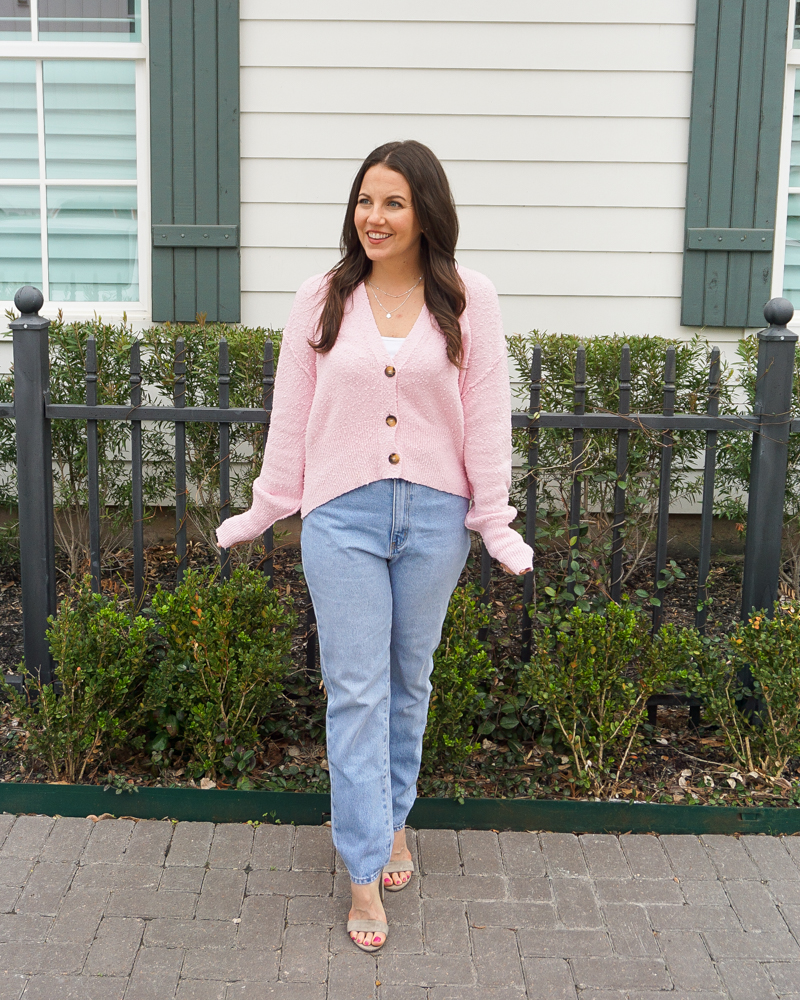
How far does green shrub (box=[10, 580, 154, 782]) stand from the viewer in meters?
3.14

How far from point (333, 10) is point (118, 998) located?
4.46 metres

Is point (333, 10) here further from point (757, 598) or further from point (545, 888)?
point (545, 888)

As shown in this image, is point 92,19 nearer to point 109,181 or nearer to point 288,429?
point 109,181

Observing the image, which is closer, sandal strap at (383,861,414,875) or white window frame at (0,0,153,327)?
sandal strap at (383,861,414,875)

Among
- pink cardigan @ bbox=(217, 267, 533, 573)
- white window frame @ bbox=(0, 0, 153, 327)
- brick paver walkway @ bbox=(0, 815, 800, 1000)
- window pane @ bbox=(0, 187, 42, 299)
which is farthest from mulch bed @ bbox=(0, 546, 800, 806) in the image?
window pane @ bbox=(0, 187, 42, 299)

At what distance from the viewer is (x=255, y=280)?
5.30 m

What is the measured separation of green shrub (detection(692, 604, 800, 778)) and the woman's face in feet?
5.52

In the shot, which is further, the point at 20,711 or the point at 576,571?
the point at 576,571

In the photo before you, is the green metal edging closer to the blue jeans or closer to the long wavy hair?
the blue jeans

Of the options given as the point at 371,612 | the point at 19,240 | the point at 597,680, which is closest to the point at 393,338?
the point at 371,612

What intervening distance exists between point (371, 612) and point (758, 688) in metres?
1.58

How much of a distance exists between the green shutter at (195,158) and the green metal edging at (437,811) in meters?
2.83

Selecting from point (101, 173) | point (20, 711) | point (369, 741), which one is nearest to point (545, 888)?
point (369, 741)

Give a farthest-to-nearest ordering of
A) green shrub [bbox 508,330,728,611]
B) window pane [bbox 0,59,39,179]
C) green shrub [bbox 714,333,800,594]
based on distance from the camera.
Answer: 1. window pane [bbox 0,59,39,179]
2. green shrub [bbox 714,333,800,594]
3. green shrub [bbox 508,330,728,611]
